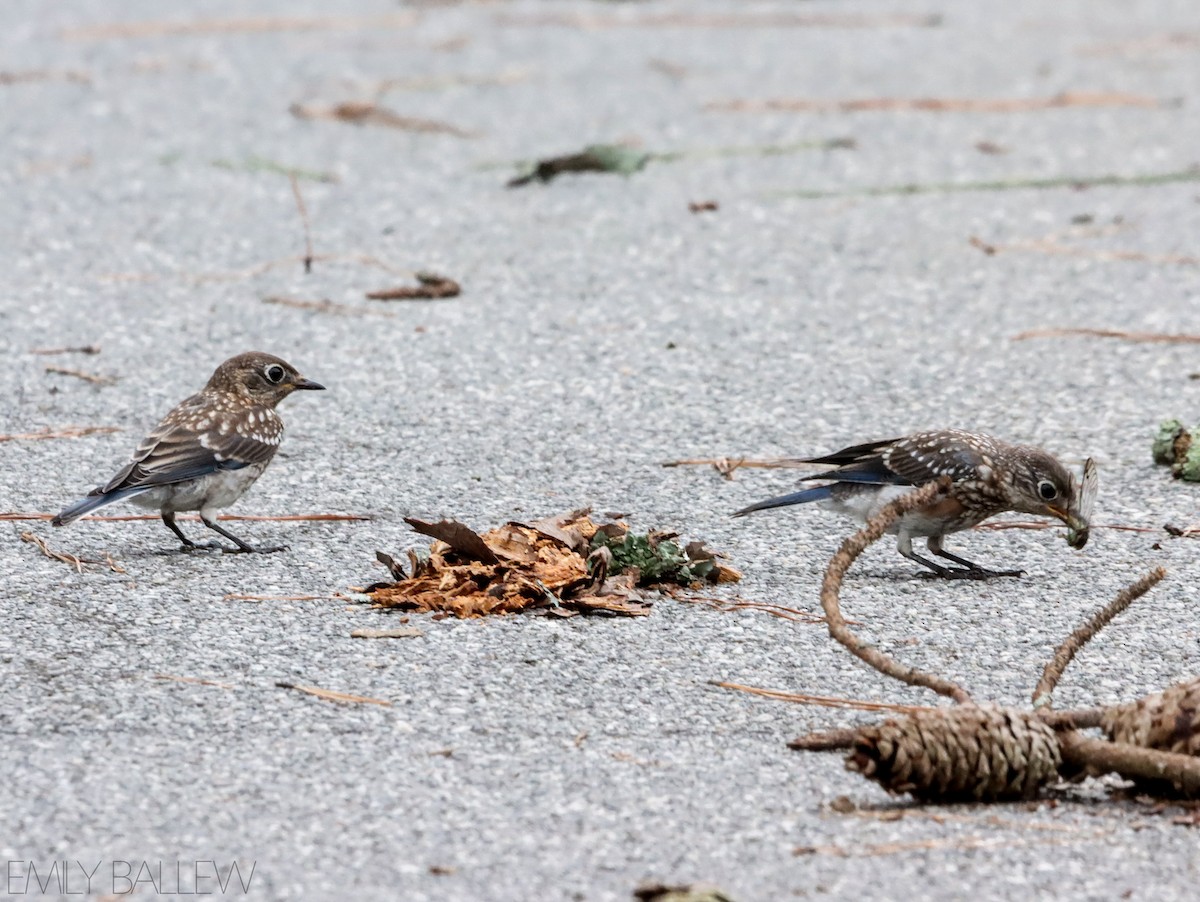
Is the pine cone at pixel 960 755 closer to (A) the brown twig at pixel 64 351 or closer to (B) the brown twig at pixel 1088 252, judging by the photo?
(A) the brown twig at pixel 64 351

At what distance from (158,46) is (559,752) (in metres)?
13.3

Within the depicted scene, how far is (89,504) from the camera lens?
6.03 metres

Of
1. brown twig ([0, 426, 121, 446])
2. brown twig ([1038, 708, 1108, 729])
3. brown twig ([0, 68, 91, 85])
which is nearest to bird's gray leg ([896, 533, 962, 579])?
brown twig ([1038, 708, 1108, 729])

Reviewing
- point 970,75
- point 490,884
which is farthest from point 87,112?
point 490,884

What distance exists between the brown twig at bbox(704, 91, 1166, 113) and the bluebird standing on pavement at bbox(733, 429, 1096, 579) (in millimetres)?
7752

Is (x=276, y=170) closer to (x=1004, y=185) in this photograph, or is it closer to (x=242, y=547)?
(x=1004, y=185)

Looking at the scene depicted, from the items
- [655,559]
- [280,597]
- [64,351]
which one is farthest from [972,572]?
[64,351]

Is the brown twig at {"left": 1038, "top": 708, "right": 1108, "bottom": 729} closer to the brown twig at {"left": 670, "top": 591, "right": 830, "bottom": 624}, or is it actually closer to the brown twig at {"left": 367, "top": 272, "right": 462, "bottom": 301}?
the brown twig at {"left": 670, "top": 591, "right": 830, "bottom": 624}

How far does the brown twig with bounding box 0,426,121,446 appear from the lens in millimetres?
7289

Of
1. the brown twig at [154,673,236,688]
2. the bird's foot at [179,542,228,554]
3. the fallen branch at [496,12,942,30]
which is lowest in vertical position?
the bird's foot at [179,542,228,554]

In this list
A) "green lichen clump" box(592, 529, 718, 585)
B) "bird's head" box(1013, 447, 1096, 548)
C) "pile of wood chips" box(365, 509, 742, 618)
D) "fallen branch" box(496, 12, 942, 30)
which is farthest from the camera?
"fallen branch" box(496, 12, 942, 30)

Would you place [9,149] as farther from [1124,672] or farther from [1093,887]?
[1093,887]

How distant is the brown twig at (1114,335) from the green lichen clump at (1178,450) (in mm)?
1624

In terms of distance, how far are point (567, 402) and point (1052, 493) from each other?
262cm
